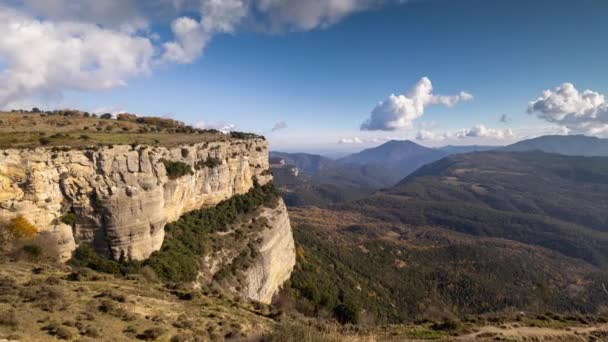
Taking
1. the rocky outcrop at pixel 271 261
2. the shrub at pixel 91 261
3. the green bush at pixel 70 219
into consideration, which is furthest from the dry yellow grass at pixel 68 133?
the rocky outcrop at pixel 271 261

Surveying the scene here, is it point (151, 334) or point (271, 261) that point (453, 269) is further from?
point (151, 334)

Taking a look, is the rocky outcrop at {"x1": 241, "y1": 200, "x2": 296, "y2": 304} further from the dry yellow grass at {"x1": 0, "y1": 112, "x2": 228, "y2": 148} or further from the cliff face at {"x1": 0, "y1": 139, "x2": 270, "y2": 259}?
the dry yellow grass at {"x1": 0, "y1": 112, "x2": 228, "y2": 148}

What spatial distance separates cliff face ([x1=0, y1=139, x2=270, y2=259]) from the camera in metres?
22.5

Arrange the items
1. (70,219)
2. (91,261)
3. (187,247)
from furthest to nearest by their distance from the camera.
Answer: (187,247), (70,219), (91,261)

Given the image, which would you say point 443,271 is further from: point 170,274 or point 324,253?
point 170,274

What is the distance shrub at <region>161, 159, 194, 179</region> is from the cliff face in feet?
1.77

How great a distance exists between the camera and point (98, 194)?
2570 cm

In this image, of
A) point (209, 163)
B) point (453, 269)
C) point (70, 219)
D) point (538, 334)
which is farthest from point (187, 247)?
point (453, 269)

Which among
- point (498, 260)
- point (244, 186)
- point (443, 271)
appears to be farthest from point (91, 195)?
point (498, 260)

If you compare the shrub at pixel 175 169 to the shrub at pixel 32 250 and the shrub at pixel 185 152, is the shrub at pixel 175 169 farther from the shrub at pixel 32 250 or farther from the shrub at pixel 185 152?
the shrub at pixel 32 250

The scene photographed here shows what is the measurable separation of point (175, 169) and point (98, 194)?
9265 millimetres

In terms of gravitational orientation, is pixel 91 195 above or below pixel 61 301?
above

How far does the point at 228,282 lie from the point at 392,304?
129 feet

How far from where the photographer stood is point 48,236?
2333 centimetres
